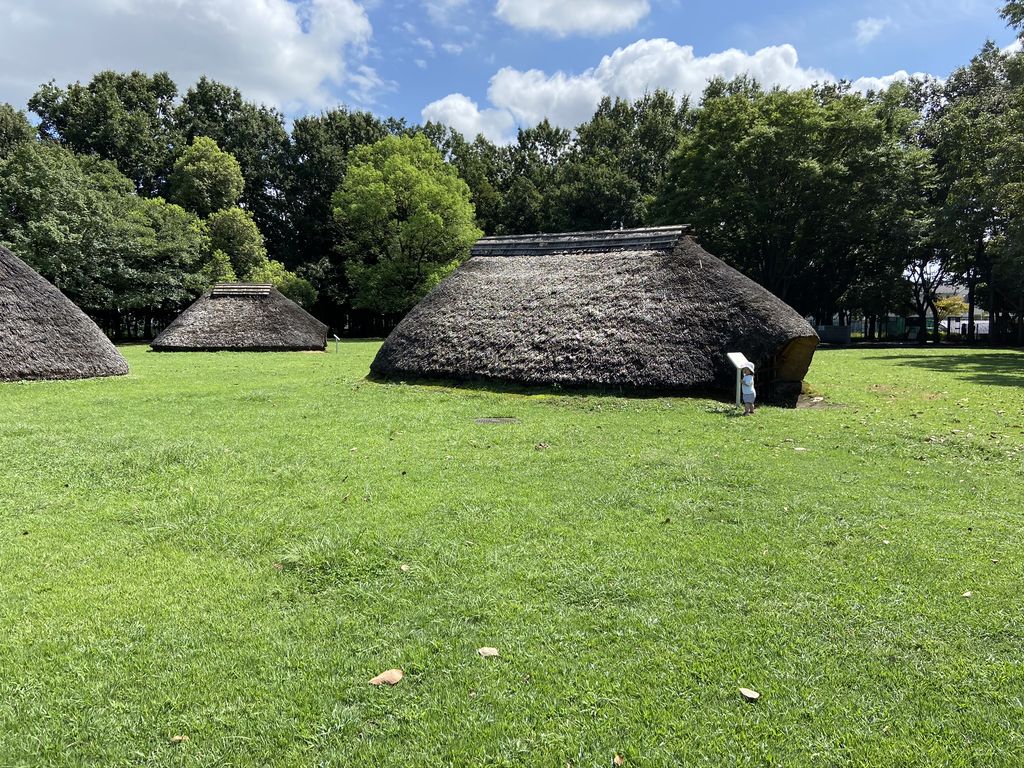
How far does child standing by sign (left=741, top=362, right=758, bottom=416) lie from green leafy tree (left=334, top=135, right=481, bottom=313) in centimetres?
2885

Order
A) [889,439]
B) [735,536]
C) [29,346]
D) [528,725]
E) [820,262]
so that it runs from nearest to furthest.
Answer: [528,725] → [735,536] → [889,439] → [29,346] → [820,262]

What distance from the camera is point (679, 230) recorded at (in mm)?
14664

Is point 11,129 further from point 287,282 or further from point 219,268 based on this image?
point 287,282

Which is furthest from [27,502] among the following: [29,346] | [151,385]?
[29,346]

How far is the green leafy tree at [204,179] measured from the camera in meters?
37.8

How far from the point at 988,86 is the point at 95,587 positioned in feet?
153

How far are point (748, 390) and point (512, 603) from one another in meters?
7.34

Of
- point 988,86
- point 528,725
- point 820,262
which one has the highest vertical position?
point 988,86

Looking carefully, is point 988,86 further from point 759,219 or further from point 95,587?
point 95,587

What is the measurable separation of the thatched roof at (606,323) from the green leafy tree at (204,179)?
98.5 feet

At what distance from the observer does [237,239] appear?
1476 inches

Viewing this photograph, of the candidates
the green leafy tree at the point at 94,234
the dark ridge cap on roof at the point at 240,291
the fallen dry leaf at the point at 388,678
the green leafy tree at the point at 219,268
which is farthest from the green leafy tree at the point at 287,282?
Answer: the fallen dry leaf at the point at 388,678

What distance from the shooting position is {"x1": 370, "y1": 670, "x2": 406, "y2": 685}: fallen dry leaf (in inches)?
110

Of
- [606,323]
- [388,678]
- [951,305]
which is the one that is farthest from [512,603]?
[951,305]
